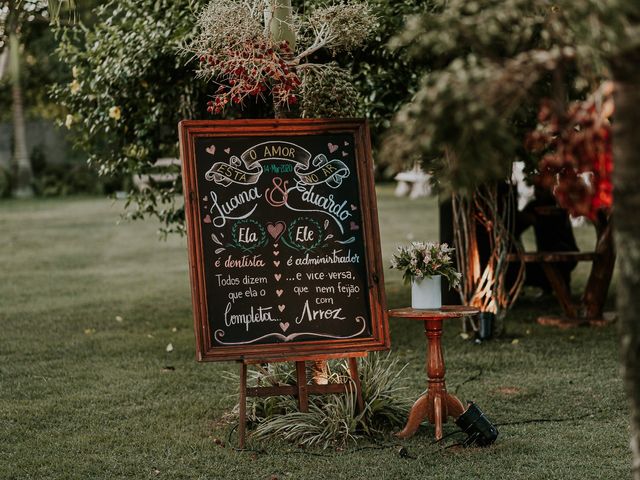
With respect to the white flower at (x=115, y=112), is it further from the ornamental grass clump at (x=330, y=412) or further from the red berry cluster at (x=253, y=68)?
the ornamental grass clump at (x=330, y=412)

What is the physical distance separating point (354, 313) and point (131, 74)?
332cm

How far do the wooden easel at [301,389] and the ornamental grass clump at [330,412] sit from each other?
5 cm

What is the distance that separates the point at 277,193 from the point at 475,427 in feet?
5.58

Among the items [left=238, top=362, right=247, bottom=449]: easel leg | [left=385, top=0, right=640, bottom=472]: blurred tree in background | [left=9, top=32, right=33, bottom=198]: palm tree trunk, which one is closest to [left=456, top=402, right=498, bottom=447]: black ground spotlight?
[left=238, top=362, right=247, bottom=449]: easel leg

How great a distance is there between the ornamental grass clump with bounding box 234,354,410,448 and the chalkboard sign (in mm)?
399

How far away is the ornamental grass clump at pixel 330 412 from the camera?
5.68 metres

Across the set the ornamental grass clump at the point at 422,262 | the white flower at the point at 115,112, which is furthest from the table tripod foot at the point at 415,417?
the white flower at the point at 115,112

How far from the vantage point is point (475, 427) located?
17.9ft

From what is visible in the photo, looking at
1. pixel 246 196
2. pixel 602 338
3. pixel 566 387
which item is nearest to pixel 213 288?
pixel 246 196

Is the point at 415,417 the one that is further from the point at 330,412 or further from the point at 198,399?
the point at 198,399

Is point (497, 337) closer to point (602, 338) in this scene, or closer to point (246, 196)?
point (602, 338)

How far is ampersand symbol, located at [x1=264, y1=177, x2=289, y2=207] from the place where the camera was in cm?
581

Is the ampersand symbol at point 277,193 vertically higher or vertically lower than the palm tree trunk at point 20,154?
lower

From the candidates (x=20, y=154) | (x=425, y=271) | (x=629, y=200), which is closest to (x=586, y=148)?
(x=629, y=200)
